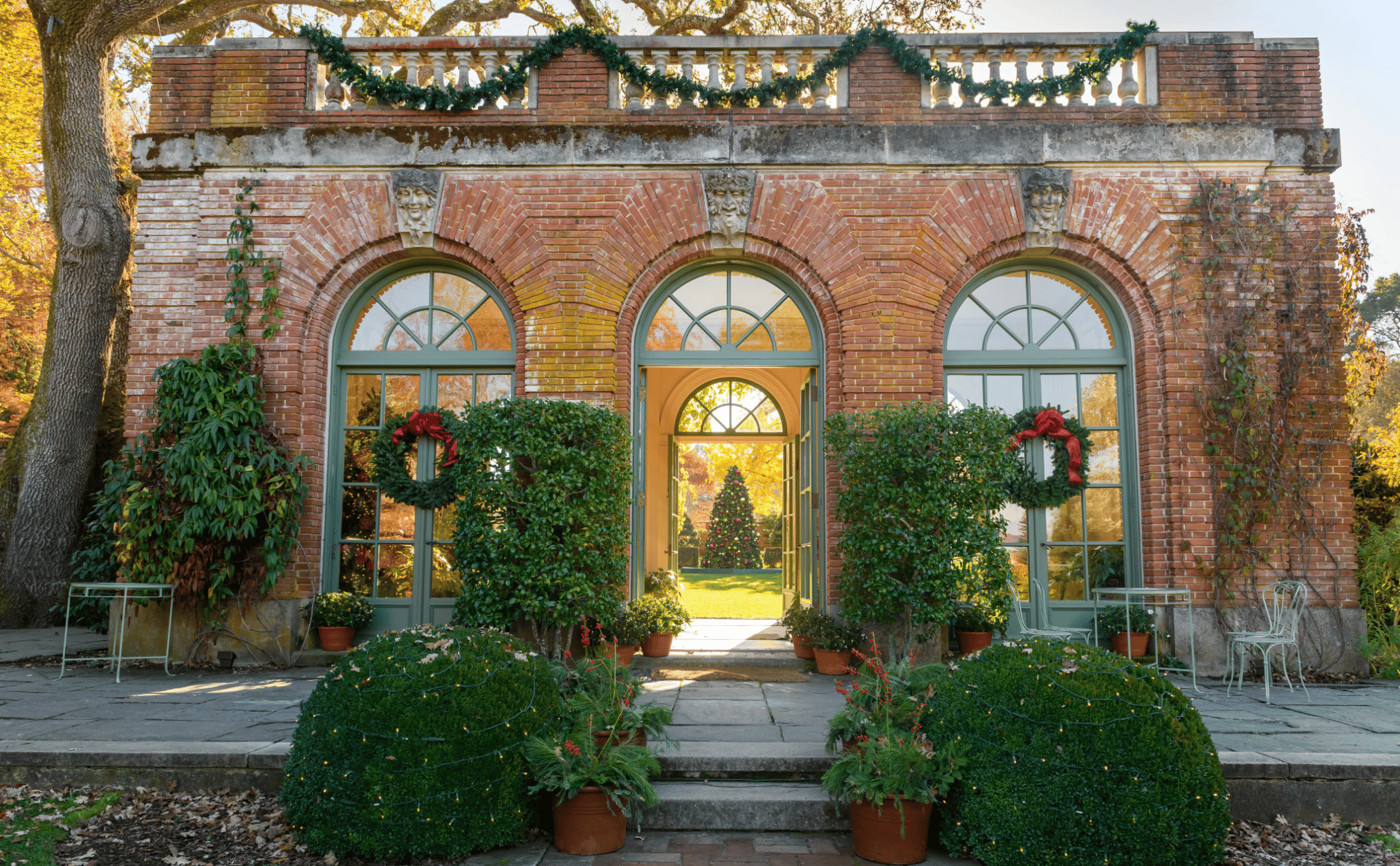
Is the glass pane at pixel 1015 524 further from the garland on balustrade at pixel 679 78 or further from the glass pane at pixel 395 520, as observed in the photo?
the glass pane at pixel 395 520

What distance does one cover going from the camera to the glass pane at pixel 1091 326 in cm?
713

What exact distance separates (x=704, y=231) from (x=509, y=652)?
13.8ft

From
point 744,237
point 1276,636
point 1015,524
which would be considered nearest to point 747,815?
point 1276,636

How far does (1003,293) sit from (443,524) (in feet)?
17.1

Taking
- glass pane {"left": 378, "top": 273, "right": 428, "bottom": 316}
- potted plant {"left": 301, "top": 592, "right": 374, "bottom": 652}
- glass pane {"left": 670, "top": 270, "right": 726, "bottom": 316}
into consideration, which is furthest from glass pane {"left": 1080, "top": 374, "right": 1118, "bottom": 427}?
potted plant {"left": 301, "top": 592, "right": 374, "bottom": 652}

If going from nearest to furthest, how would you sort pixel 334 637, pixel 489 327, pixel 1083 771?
pixel 1083 771 < pixel 334 637 < pixel 489 327

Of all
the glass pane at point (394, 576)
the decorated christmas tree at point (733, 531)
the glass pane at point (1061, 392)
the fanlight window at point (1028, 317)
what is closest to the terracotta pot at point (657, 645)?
the glass pane at point (394, 576)

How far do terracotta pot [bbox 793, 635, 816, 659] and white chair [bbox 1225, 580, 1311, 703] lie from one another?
2.92 m

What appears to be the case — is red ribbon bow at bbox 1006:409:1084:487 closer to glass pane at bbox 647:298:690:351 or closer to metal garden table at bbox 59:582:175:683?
glass pane at bbox 647:298:690:351

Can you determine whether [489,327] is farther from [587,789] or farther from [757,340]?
[587,789]

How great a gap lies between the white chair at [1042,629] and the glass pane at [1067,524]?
47cm

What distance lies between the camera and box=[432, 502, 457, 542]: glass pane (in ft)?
23.3

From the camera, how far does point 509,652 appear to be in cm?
380

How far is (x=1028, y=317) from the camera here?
7.19 metres
